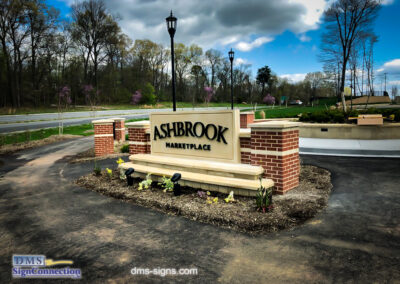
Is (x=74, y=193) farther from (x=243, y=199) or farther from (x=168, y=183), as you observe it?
(x=243, y=199)

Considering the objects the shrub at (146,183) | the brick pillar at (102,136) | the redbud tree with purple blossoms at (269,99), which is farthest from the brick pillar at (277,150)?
the redbud tree with purple blossoms at (269,99)

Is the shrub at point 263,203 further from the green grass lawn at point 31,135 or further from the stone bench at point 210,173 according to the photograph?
the green grass lawn at point 31,135

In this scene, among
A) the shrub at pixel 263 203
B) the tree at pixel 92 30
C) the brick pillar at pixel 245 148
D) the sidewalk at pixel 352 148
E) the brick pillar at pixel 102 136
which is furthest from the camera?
the tree at pixel 92 30

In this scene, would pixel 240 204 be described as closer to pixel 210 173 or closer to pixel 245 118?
pixel 210 173

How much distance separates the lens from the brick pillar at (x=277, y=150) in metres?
5.12

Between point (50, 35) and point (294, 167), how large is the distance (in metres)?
39.6

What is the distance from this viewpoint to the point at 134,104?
158 feet

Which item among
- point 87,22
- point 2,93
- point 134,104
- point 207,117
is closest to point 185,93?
point 134,104

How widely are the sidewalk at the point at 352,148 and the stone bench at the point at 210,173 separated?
5401 mm

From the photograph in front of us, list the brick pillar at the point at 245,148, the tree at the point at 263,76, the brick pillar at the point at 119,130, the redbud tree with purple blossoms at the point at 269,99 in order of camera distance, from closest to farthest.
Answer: the brick pillar at the point at 245,148
the brick pillar at the point at 119,130
the redbud tree with purple blossoms at the point at 269,99
the tree at the point at 263,76

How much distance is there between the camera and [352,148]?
33.4ft

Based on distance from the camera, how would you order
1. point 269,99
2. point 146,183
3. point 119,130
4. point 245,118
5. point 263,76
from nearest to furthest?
point 146,183
point 245,118
point 119,130
point 269,99
point 263,76

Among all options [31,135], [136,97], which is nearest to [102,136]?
[31,135]

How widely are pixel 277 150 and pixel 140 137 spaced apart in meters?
4.28
